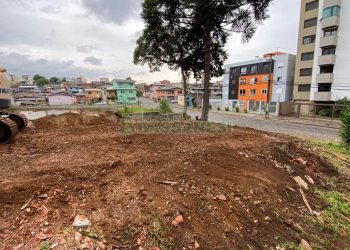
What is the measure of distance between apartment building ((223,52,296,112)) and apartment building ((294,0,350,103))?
3.03m

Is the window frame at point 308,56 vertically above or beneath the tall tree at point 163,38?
above

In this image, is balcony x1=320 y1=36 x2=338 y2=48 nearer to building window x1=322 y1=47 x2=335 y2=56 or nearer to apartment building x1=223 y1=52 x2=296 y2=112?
building window x1=322 y1=47 x2=335 y2=56

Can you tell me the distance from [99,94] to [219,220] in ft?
223

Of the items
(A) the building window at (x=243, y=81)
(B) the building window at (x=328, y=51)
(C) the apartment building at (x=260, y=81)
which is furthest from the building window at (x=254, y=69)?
(B) the building window at (x=328, y=51)

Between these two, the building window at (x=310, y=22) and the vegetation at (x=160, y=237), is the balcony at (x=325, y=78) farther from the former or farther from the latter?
the vegetation at (x=160, y=237)

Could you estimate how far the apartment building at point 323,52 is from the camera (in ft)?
94.2

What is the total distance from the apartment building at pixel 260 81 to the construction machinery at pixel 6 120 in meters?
28.7

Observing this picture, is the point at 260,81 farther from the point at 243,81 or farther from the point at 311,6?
the point at 311,6

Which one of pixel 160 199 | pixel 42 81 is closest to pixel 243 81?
pixel 160 199

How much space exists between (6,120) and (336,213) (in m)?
9.57

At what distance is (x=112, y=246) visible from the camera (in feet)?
8.97

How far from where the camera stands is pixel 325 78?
2998 cm

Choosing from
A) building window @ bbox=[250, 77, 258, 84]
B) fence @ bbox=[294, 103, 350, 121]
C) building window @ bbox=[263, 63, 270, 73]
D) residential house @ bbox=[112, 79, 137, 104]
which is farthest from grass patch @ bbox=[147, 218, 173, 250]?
residential house @ bbox=[112, 79, 137, 104]

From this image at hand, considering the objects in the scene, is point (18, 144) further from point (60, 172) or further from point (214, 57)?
point (214, 57)
